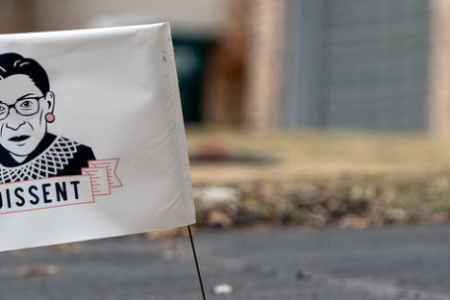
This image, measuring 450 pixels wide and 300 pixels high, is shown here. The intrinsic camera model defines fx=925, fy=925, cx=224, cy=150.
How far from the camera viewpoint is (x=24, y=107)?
12.6ft

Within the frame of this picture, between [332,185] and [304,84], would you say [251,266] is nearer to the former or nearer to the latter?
[332,185]

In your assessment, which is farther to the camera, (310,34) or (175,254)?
(310,34)

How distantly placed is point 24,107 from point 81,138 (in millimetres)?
273

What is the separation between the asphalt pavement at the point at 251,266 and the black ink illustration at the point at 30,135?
1421 millimetres

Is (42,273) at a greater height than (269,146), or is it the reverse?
(42,273)

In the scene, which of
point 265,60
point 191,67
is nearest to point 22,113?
point 265,60

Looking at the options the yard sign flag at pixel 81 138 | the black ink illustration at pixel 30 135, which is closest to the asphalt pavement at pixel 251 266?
the yard sign flag at pixel 81 138

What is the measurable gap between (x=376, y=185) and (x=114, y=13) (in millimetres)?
13843

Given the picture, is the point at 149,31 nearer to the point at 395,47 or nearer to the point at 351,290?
the point at 351,290

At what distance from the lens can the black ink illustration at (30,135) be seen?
3801mm

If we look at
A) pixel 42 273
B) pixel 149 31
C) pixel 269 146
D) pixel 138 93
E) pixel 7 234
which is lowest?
pixel 269 146

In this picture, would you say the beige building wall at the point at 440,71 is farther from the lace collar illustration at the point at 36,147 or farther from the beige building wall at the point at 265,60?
the lace collar illustration at the point at 36,147

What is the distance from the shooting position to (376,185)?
9367mm

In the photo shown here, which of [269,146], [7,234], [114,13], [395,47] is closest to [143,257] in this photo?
[7,234]
